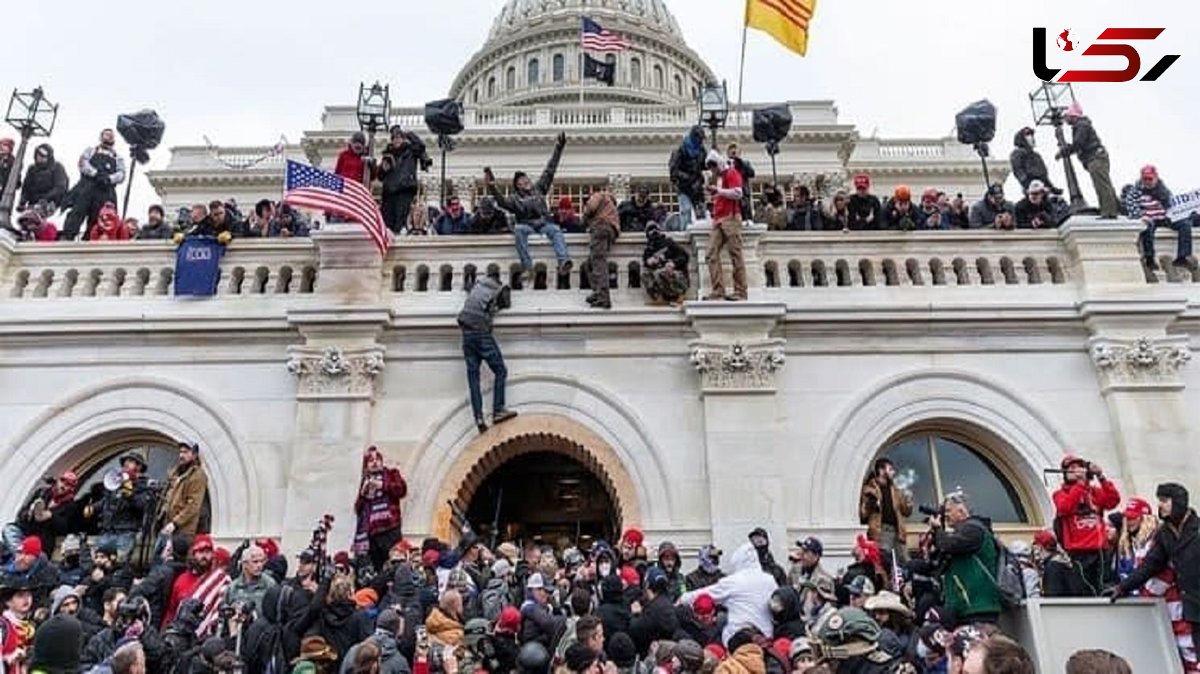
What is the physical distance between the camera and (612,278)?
13.9 metres

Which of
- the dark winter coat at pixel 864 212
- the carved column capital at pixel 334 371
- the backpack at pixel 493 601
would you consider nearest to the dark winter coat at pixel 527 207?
the carved column capital at pixel 334 371

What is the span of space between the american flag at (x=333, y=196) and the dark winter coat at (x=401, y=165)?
1.65m

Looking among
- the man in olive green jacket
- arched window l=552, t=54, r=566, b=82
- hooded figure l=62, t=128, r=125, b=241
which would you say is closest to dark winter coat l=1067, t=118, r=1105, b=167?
the man in olive green jacket

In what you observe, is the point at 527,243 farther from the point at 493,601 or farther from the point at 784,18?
the point at 784,18

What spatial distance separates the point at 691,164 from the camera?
50.0 ft

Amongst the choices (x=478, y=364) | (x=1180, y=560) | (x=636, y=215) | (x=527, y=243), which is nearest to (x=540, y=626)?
(x=478, y=364)

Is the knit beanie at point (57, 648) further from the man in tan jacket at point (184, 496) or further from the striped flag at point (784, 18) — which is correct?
the striped flag at point (784, 18)

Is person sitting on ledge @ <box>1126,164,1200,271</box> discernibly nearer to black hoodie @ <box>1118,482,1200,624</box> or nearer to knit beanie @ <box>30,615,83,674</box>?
black hoodie @ <box>1118,482,1200,624</box>

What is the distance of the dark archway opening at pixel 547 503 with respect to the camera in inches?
577

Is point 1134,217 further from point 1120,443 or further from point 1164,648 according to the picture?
point 1164,648

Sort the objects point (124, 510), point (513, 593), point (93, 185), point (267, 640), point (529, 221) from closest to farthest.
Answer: point (267, 640), point (513, 593), point (124, 510), point (529, 221), point (93, 185)

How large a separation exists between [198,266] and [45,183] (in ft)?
13.9

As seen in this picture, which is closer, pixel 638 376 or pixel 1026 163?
pixel 638 376

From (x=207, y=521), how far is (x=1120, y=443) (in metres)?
13.0
